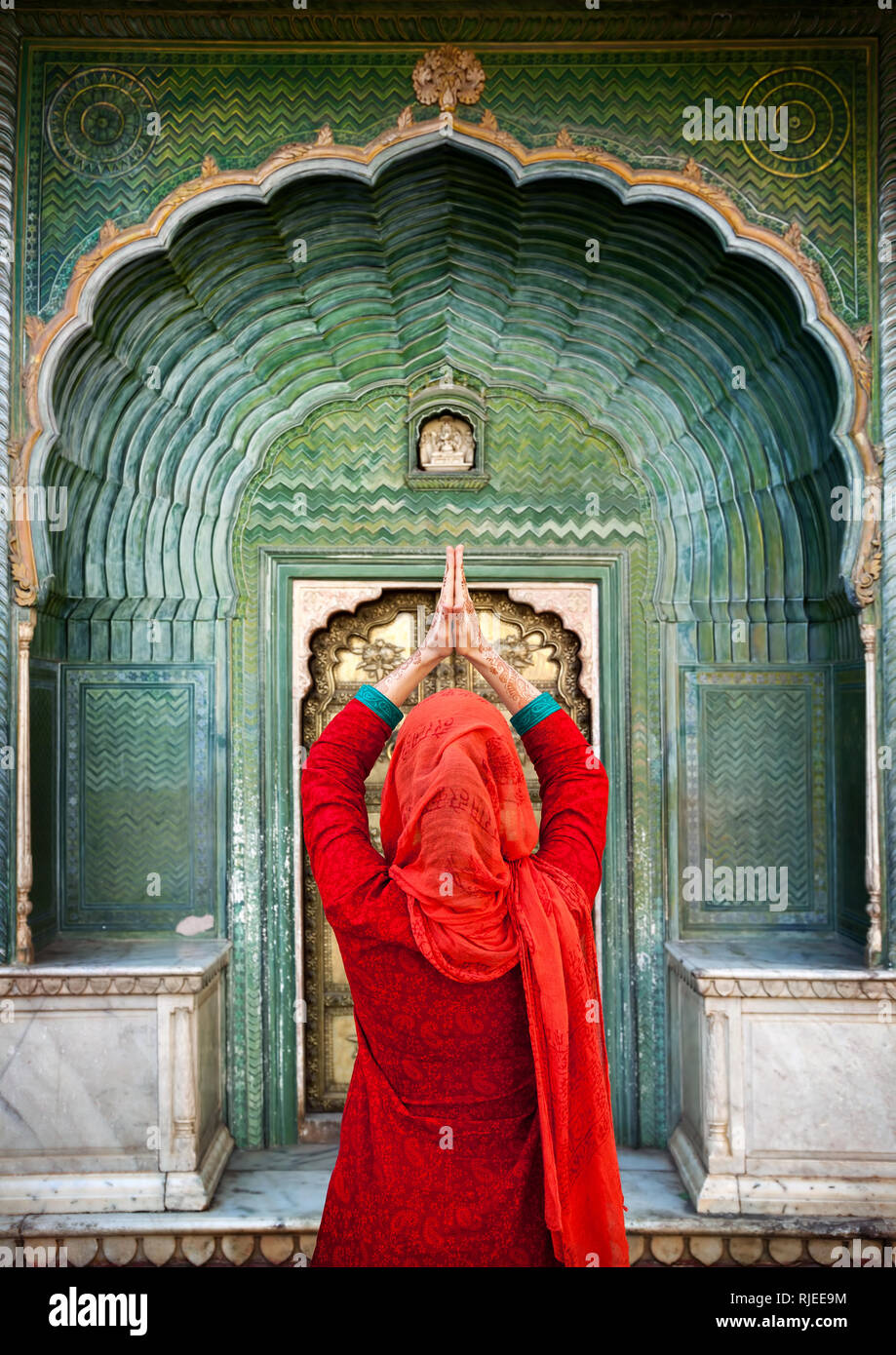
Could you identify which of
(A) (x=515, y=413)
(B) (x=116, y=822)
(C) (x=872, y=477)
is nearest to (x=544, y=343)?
(A) (x=515, y=413)

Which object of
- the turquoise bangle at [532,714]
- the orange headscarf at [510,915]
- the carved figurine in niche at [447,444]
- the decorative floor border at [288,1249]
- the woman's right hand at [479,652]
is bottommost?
the decorative floor border at [288,1249]

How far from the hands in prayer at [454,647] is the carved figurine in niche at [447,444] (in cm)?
239

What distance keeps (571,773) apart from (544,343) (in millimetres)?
2914

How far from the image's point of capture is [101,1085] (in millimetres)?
3607

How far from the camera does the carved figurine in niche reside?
4.32 m

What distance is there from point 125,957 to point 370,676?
59.8 inches

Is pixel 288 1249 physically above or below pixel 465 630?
below

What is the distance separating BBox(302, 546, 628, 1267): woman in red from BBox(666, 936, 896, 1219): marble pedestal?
1.97 m

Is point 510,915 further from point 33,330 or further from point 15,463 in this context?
point 33,330

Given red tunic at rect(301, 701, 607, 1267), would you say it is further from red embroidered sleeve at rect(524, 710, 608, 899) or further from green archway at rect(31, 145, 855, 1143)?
green archway at rect(31, 145, 855, 1143)

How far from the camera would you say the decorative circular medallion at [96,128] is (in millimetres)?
3723
